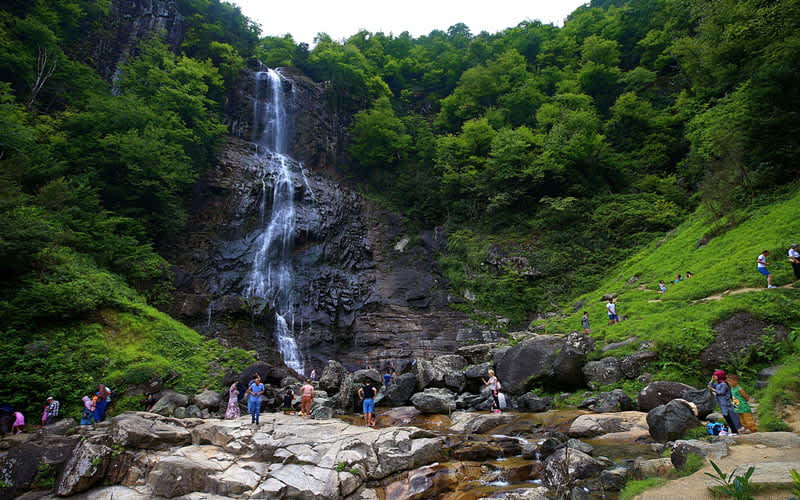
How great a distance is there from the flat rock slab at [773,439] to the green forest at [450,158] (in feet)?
16.8

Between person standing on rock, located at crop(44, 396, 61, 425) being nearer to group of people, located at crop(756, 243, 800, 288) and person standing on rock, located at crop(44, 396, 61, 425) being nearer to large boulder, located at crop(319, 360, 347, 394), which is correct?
large boulder, located at crop(319, 360, 347, 394)

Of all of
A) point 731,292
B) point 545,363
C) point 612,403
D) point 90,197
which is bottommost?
point 612,403

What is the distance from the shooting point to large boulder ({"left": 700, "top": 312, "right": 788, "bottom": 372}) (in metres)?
8.98

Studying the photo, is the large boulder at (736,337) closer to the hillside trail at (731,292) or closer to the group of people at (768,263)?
the hillside trail at (731,292)

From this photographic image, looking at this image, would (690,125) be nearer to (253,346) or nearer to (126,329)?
(253,346)

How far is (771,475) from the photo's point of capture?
3748 mm

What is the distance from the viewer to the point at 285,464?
24.5 feet

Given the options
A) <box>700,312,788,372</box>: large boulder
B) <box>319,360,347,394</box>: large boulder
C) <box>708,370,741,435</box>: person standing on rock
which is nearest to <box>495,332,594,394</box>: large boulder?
<box>700,312,788,372</box>: large boulder

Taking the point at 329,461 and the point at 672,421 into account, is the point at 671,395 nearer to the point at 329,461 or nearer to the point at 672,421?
the point at 672,421

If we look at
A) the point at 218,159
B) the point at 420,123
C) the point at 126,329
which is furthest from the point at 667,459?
the point at 420,123

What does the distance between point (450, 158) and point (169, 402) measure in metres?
26.8

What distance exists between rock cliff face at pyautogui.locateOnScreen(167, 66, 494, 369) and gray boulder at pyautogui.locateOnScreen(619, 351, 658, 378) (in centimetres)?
1039

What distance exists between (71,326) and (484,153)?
1167 inches

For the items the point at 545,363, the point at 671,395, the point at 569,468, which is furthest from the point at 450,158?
the point at 569,468
